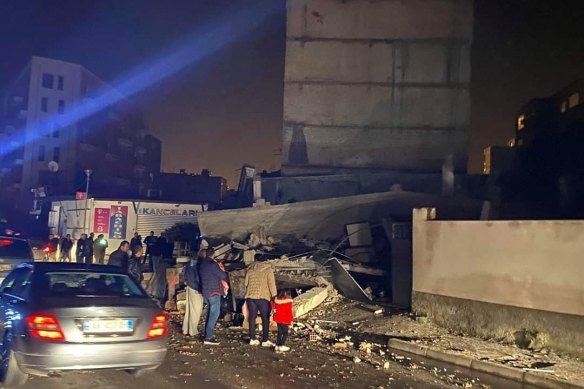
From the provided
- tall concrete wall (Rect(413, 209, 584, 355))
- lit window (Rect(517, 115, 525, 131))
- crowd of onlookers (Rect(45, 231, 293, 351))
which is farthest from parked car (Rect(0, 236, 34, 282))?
lit window (Rect(517, 115, 525, 131))

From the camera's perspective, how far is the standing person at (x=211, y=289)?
9859mm

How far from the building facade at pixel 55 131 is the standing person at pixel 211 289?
46270mm

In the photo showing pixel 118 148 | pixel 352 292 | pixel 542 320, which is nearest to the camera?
pixel 542 320

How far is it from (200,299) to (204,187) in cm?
5660

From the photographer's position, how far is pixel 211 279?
9938 millimetres

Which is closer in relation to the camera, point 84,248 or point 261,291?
point 261,291

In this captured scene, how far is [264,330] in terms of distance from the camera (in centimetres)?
967

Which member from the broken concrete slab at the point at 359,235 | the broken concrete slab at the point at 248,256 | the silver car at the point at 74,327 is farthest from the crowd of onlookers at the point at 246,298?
the broken concrete slab at the point at 359,235

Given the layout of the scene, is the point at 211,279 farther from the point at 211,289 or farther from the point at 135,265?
the point at 135,265

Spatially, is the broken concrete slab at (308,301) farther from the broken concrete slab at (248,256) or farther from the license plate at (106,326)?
the license plate at (106,326)

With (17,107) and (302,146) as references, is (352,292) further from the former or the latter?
(17,107)

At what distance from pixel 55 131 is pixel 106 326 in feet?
183

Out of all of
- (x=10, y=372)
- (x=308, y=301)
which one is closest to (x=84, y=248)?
(x=308, y=301)

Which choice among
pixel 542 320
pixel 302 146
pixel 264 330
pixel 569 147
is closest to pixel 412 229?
pixel 542 320
